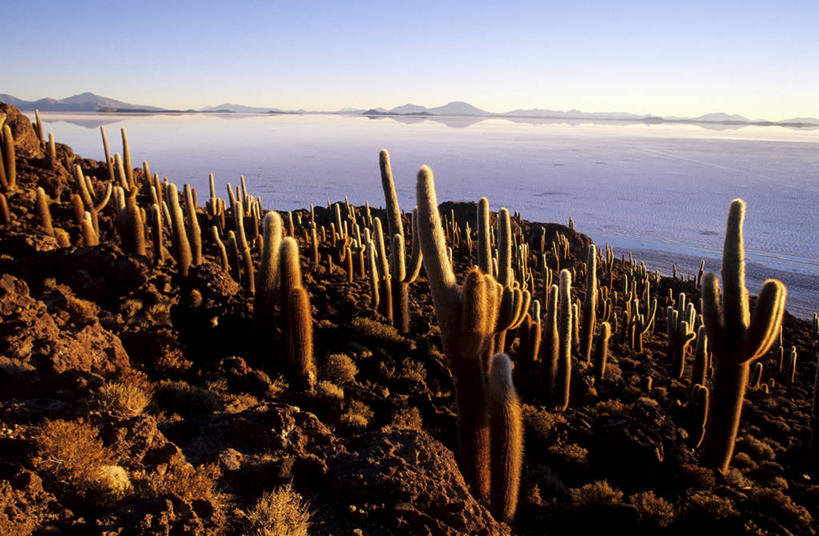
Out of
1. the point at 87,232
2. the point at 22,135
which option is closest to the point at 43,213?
the point at 87,232

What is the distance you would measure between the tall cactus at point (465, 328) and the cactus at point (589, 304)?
6296 millimetres

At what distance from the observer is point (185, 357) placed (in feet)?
31.8

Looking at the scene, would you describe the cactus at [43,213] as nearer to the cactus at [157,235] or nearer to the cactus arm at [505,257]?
the cactus at [157,235]

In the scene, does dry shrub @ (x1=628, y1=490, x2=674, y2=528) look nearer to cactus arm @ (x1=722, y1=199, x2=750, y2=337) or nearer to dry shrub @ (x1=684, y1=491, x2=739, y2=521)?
dry shrub @ (x1=684, y1=491, x2=739, y2=521)

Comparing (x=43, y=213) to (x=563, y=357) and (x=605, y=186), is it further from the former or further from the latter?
(x=605, y=186)

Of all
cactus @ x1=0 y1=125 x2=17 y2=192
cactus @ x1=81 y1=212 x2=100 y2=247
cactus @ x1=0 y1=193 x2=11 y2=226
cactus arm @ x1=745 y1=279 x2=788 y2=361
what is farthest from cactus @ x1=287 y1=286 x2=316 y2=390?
cactus @ x1=0 y1=125 x2=17 y2=192

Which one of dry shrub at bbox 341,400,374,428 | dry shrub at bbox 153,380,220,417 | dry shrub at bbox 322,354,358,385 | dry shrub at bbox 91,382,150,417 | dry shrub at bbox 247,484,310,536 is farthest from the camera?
dry shrub at bbox 322,354,358,385

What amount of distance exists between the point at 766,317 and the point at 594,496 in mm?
3776

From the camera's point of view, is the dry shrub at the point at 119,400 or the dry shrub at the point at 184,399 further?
the dry shrub at the point at 184,399

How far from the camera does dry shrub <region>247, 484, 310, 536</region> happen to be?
4488 mm

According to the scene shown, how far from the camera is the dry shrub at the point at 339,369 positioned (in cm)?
1025

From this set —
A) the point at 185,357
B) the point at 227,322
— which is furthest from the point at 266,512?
the point at 227,322

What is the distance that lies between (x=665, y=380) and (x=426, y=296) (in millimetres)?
7808

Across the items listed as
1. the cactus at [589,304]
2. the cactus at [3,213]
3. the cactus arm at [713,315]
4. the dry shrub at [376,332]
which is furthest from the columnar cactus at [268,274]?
the cactus at [3,213]
